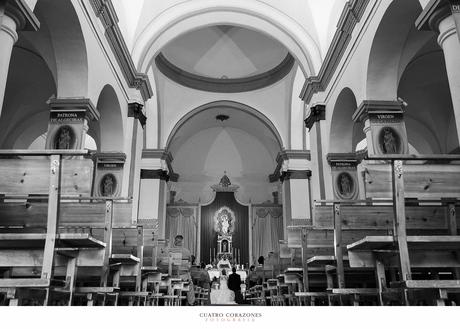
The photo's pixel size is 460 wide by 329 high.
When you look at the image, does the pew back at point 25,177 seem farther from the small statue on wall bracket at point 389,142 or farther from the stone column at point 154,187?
the stone column at point 154,187

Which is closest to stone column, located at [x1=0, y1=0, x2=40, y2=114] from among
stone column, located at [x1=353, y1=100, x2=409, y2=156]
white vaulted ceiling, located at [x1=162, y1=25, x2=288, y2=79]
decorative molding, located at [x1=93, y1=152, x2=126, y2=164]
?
decorative molding, located at [x1=93, y1=152, x2=126, y2=164]

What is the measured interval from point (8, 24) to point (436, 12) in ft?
13.8

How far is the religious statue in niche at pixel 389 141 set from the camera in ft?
21.3

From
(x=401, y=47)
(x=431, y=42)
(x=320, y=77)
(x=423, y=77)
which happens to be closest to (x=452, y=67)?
(x=401, y=47)

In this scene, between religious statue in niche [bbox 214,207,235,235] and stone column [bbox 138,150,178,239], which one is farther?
religious statue in niche [bbox 214,207,235,235]

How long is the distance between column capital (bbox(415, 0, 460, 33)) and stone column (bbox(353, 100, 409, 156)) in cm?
217

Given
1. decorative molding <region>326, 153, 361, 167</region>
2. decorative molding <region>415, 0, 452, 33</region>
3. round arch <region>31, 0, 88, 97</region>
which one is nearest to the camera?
decorative molding <region>415, 0, 452, 33</region>

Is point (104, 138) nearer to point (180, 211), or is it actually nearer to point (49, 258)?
point (49, 258)

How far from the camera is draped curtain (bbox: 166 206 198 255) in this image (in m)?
17.1

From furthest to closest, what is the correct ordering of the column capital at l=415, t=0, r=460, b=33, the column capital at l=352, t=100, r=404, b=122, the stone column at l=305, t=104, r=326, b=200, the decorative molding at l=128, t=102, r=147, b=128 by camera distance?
the decorative molding at l=128, t=102, r=147, b=128, the stone column at l=305, t=104, r=326, b=200, the column capital at l=352, t=100, r=404, b=122, the column capital at l=415, t=0, r=460, b=33

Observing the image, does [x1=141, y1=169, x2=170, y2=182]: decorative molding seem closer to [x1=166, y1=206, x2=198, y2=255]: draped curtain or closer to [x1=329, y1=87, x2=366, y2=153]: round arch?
[x1=166, y1=206, x2=198, y2=255]: draped curtain

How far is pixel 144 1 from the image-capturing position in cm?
963

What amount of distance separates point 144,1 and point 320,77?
4.13 meters

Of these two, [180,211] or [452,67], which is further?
[180,211]
